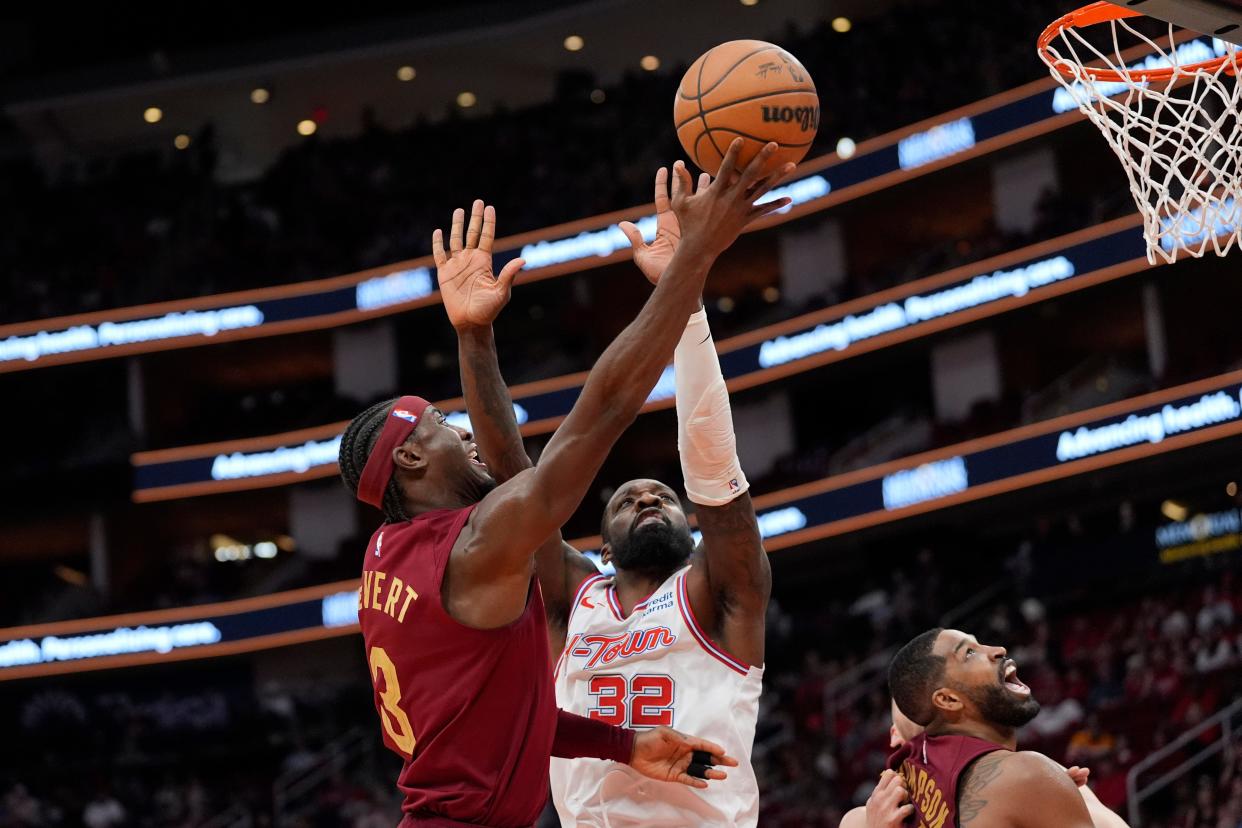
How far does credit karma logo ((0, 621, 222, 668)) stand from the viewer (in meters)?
22.8

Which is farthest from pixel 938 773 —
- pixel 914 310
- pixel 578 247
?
pixel 578 247

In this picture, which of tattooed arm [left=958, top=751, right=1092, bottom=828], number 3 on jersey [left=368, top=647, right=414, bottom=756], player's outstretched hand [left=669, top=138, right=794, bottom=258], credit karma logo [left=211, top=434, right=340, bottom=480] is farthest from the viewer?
credit karma logo [left=211, top=434, right=340, bottom=480]

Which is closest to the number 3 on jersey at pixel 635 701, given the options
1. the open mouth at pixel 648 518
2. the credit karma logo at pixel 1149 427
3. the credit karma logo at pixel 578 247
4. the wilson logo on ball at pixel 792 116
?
the open mouth at pixel 648 518

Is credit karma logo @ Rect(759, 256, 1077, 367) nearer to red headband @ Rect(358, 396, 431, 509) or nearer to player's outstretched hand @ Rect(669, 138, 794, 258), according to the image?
red headband @ Rect(358, 396, 431, 509)

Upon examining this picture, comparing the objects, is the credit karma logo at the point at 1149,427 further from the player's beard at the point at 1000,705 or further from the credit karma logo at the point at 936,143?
the player's beard at the point at 1000,705

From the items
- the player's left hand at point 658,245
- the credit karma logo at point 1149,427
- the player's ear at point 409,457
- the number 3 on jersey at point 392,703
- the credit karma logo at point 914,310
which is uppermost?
the credit karma logo at point 914,310

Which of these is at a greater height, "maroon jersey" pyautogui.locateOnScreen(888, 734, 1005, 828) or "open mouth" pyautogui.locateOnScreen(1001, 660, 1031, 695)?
"open mouth" pyautogui.locateOnScreen(1001, 660, 1031, 695)

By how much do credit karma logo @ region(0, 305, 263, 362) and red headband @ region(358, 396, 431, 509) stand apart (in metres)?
21.4

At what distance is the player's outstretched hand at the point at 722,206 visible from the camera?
3375 mm

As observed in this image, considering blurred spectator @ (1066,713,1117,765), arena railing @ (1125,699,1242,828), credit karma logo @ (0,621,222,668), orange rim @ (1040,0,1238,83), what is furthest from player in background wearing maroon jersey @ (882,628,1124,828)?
credit karma logo @ (0,621,222,668)

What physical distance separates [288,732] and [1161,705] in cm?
1199

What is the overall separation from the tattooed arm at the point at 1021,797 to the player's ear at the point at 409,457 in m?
1.77

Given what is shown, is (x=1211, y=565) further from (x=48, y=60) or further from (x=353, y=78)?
(x=48, y=60)

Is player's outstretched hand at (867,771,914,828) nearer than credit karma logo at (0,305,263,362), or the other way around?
player's outstretched hand at (867,771,914,828)
